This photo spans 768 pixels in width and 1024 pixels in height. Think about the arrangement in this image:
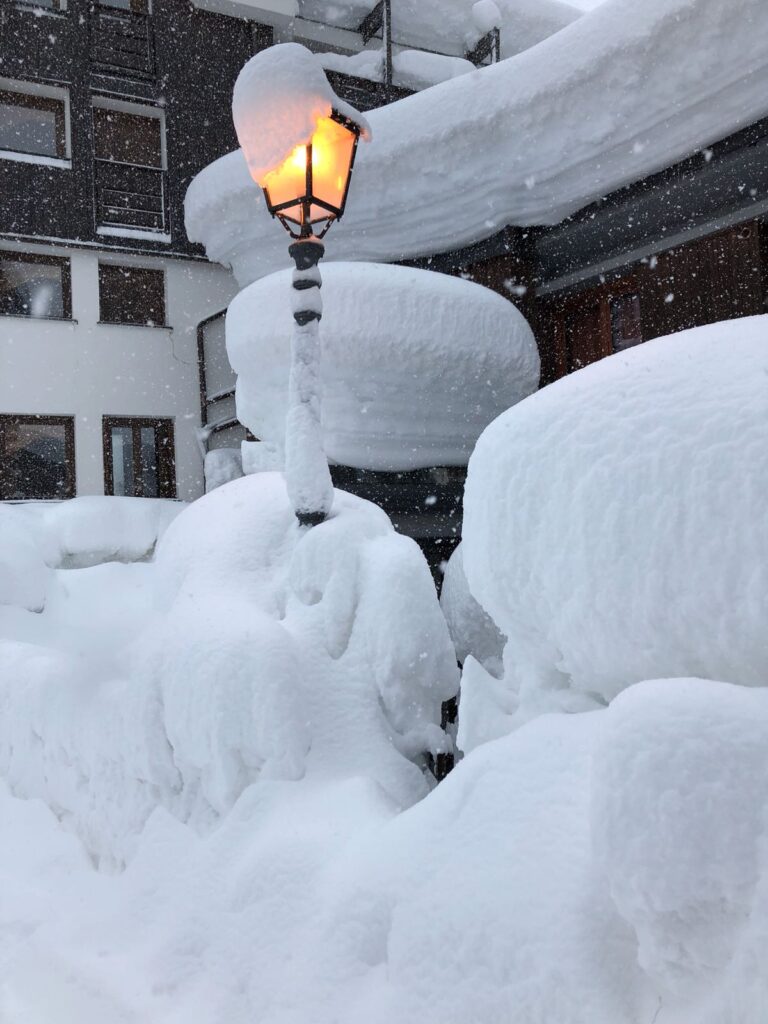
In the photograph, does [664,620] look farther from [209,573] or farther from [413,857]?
[209,573]

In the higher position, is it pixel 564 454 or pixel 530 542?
pixel 564 454

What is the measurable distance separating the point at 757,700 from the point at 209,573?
283 cm

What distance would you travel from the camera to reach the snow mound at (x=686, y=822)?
4.99 feet

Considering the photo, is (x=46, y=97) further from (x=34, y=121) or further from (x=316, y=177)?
(x=316, y=177)

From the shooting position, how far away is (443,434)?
732cm

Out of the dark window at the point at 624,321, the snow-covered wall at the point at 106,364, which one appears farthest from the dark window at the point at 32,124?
the dark window at the point at 624,321

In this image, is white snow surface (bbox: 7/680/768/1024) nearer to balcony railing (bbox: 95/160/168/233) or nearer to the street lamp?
the street lamp

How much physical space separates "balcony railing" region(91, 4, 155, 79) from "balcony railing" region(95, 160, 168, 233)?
4.78 feet

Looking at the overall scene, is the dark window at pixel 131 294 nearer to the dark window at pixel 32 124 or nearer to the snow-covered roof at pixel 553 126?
the dark window at pixel 32 124

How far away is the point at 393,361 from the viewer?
667 cm

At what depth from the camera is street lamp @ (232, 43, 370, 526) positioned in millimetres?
4070

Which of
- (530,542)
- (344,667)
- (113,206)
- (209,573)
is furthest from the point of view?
(113,206)

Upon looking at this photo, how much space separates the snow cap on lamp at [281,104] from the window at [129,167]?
9.58 meters

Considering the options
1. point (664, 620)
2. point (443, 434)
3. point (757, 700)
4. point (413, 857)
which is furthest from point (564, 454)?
point (443, 434)
